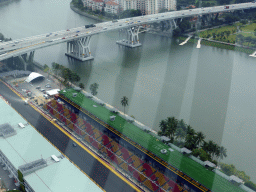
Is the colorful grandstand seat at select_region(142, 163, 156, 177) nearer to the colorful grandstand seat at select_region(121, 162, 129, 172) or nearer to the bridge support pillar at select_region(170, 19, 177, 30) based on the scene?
the colorful grandstand seat at select_region(121, 162, 129, 172)

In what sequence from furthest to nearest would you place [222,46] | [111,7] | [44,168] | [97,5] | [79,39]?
[97,5], [111,7], [222,46], [79,39], [44,168]

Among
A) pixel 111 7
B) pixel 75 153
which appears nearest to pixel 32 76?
pixel 75 153

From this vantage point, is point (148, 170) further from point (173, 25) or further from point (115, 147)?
point (173, 25)

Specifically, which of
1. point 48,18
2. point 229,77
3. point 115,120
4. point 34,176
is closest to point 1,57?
point 115,120

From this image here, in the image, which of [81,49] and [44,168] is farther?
[81,49]

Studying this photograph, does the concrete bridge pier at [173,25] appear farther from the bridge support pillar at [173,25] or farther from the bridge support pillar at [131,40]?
the bridge support pillar at [131,40]

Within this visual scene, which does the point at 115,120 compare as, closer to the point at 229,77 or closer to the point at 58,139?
the point at 58,139
